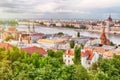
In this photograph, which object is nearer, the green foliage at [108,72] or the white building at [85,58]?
the green foliage at [108,72]

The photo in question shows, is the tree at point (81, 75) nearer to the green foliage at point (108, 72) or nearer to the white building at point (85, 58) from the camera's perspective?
the green foliage at point (108, 72)

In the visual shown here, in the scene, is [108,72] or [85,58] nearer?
[108,72]

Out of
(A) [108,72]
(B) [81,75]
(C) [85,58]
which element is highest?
(B) [81,75]

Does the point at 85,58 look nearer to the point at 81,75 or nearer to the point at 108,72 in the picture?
the point at 108,72

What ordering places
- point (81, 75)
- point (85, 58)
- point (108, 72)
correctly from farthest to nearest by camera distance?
point (85, 58) → point (108, 72) → point (81, 75)

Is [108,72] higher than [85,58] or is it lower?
higher

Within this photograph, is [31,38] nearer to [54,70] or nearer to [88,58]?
[88,58]

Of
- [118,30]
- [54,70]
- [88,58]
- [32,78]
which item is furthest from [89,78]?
[118,30]

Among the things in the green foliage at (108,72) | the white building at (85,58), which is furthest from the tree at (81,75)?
the white building at (85,58)

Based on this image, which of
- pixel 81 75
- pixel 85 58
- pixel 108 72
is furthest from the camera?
pixel 85 58

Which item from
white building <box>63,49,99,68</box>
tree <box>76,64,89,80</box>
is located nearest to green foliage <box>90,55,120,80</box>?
tree <box>76,64,89,80</box>

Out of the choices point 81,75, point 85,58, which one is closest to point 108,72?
point 81,75
